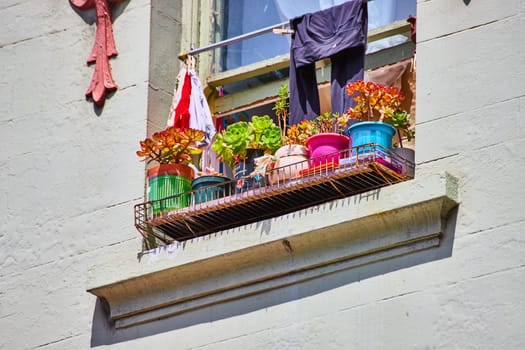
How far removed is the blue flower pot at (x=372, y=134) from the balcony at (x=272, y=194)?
8cm

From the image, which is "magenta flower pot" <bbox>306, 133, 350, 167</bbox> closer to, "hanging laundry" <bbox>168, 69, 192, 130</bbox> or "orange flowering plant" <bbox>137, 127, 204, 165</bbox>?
"orange flowering plant" <bbox>137, 127, 204, 165</bbox>

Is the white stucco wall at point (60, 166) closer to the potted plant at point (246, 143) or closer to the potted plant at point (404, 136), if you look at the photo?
the potted plant at point (246, 143)

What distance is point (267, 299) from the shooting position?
1341 cm

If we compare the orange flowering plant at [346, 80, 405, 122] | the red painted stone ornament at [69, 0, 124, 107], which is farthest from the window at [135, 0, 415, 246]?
the red painted stone ornament at [69, 0, 124, 107]

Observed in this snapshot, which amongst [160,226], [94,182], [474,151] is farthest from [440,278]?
[94,182]

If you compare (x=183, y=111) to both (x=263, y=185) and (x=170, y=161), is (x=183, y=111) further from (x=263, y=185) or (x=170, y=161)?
(x=263, y=185)

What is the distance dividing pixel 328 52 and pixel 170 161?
57.6 inches

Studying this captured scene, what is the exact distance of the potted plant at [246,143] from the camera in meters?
14.1

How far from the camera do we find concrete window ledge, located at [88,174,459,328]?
42.4 feet

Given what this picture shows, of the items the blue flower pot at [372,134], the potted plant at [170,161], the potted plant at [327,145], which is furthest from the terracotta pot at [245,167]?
the blue flower pot at [372,134]

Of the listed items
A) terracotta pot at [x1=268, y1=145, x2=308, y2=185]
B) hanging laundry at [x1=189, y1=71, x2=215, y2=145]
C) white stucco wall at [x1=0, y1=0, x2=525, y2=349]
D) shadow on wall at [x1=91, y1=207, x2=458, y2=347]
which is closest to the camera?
white stucco wall at [x1=0, y1=0, x2=525, y2=349]

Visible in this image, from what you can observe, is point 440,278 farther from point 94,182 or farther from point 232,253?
point 94,182

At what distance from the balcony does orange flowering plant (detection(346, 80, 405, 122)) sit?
16.8 inches

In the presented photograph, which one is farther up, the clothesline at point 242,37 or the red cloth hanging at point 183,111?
the clothesline at point 242,37
